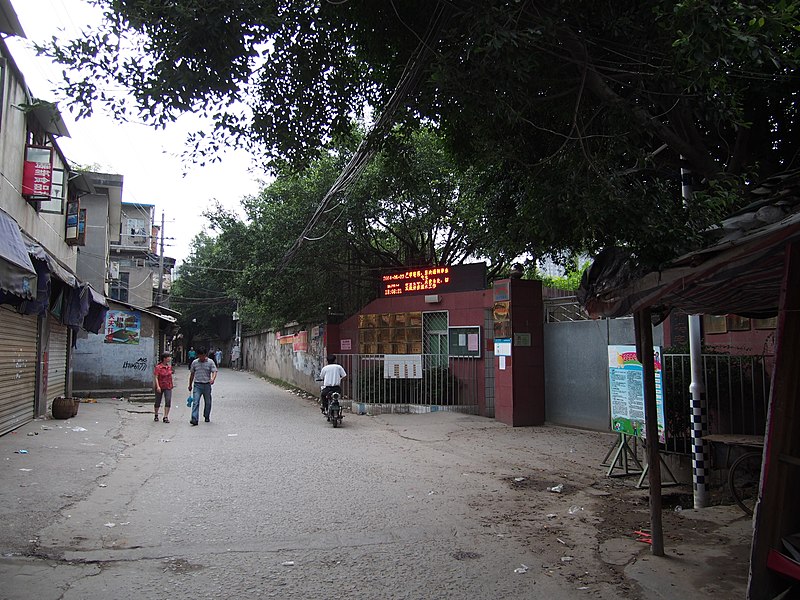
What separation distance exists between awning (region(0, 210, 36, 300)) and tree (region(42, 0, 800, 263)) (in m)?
1.88

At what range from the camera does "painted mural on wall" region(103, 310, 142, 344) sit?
20891 millimetres

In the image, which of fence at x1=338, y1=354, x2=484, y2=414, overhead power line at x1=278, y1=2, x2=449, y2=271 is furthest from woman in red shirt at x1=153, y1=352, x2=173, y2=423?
overhead power line at x1=278, y1=2, x2=449, y2=271

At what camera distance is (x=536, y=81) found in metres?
6.93

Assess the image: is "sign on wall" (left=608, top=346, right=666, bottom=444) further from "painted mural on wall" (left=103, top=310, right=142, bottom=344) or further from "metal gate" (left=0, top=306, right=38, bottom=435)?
"painted mural on wall" (left=103, top=310, right=142, bottom=344)

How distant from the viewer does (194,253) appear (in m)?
53.3

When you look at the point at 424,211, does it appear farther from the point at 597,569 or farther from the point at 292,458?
the point at 597,569

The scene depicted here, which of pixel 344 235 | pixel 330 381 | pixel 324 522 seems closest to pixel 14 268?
pixel 324 522

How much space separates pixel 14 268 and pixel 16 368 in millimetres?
6426

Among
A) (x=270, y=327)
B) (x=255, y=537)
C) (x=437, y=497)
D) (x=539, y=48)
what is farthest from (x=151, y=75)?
(x=270, y=327)

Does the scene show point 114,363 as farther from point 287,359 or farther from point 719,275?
point 719,275

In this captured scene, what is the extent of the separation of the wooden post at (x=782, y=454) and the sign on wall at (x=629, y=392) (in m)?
4.28

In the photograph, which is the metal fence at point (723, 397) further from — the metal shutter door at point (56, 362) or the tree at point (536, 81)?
the metal shutter door at point (56, 362)

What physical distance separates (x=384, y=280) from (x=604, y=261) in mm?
13408

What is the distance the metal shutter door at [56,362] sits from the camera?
599 inches
